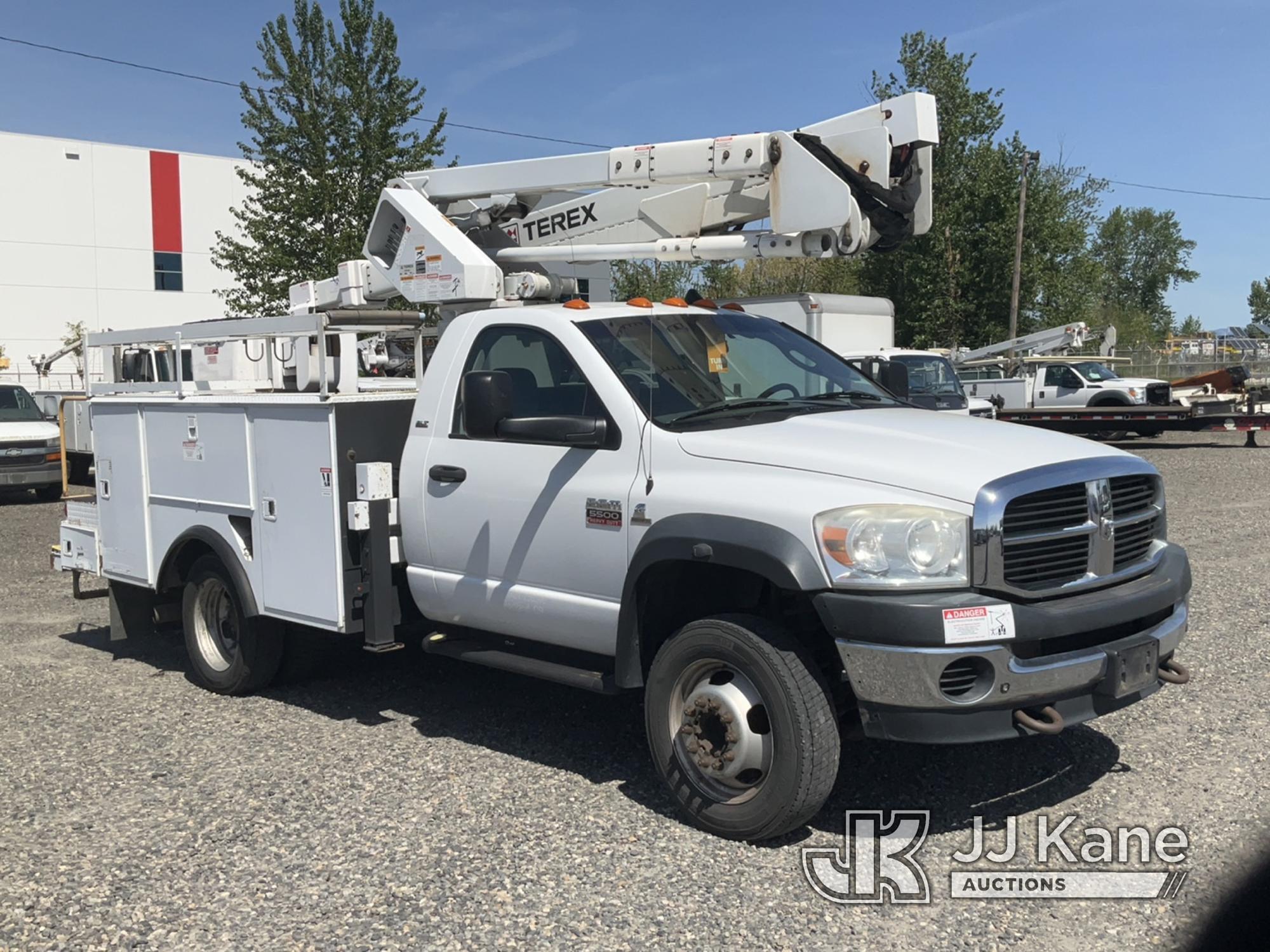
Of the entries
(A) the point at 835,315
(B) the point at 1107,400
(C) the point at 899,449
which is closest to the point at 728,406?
(C) the point at 899,449

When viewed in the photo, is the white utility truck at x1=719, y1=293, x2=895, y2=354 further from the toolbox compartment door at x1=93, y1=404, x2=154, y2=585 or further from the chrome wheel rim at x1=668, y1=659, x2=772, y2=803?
the chrome wheel rim at x1=668, y1=659, x2=772, y2=803

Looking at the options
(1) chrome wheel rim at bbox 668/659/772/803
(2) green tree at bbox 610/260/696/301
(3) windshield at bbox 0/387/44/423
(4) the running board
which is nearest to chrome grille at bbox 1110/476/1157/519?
(1) chrome wheel rim at bbox 668/659/772/803

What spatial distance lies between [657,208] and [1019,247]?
1262 inches

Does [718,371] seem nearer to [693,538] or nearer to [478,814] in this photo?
[693,538]

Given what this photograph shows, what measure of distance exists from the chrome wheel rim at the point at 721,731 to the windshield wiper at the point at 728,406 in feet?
3.48

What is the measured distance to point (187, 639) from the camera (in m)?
7.32

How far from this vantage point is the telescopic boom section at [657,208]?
643cm

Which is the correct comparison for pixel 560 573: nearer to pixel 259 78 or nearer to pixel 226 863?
pixel 226 863

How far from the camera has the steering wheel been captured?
5.53 meters

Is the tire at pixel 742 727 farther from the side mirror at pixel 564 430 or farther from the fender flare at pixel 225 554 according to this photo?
the fender flare at pixel 225 554

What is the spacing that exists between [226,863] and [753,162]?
4205mm

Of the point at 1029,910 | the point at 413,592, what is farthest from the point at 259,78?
the point at 1029,910

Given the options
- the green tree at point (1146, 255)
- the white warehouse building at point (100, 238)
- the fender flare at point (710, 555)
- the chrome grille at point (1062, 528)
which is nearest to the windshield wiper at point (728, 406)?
the fender flare at point (710, 555)

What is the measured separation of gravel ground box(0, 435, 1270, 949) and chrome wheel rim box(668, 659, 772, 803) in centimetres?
24
